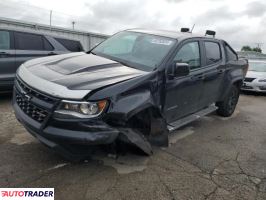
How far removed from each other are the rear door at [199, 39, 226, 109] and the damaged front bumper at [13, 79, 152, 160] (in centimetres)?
240

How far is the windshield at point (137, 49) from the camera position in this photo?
12.8 feet

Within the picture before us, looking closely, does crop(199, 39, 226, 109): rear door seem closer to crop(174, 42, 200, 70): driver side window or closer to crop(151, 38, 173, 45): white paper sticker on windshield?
crop(174, 42, 200, 70): driver side window

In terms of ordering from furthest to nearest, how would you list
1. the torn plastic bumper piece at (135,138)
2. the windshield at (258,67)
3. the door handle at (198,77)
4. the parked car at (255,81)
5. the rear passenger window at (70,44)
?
the windshield at (258,67)
the parked car at (255,81)
the rear passenger window at (70,44)
the door handle at (198,77)
the torn plastic bumper piece at (135,138)

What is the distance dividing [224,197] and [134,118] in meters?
1.40

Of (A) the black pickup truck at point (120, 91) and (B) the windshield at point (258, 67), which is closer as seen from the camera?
(A) the black pickup truck at point (120, 91)

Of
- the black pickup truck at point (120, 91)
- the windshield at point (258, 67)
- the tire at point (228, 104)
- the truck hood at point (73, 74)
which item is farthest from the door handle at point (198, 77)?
the windshield at point (258, 67)

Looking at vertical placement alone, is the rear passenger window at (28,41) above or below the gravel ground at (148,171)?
above

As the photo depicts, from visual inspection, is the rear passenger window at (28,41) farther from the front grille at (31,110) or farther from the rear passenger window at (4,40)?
the front grille at (31,110)

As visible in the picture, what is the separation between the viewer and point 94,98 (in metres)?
2.81

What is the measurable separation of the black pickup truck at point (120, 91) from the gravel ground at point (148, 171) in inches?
13.6

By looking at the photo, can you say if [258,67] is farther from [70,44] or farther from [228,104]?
[70,44]

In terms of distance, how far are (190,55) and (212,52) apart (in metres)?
1.01

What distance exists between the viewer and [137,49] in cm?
429

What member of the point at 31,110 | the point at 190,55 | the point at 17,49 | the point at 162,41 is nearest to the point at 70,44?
the point at 17,49
